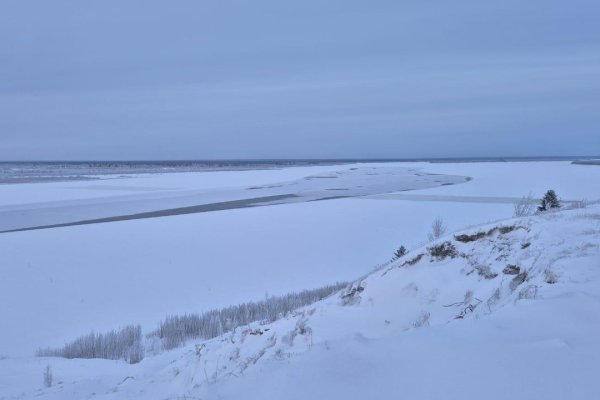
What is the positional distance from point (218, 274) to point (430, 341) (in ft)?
33.0

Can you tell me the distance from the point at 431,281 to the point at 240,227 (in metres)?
14.8

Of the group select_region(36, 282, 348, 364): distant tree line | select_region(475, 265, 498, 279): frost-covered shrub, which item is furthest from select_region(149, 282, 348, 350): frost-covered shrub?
Result: select_region(475, 265, 498, 279): frost-covered shrub

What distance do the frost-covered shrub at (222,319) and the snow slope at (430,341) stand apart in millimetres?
773

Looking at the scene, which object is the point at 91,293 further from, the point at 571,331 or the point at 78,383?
the point at 571,331

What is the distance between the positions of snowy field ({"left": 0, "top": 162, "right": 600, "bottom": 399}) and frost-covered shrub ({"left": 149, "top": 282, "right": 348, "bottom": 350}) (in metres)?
0.78

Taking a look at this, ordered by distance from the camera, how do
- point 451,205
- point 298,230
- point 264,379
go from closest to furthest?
point 264,379, point 298,230, point 451,205

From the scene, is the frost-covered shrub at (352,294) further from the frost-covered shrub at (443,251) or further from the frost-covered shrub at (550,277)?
the frost-covered shrub at (550,277)

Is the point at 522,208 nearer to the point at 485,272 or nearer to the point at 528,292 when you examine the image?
the point at 485,272

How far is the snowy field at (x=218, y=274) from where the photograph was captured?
3.92 metres

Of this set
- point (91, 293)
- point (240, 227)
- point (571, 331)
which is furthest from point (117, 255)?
point (571, 331)

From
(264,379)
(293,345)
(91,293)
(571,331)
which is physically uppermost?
(571,331)

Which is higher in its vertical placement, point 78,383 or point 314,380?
point 314,380

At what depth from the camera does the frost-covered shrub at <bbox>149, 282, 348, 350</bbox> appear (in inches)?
337

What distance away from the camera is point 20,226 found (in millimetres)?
21859
